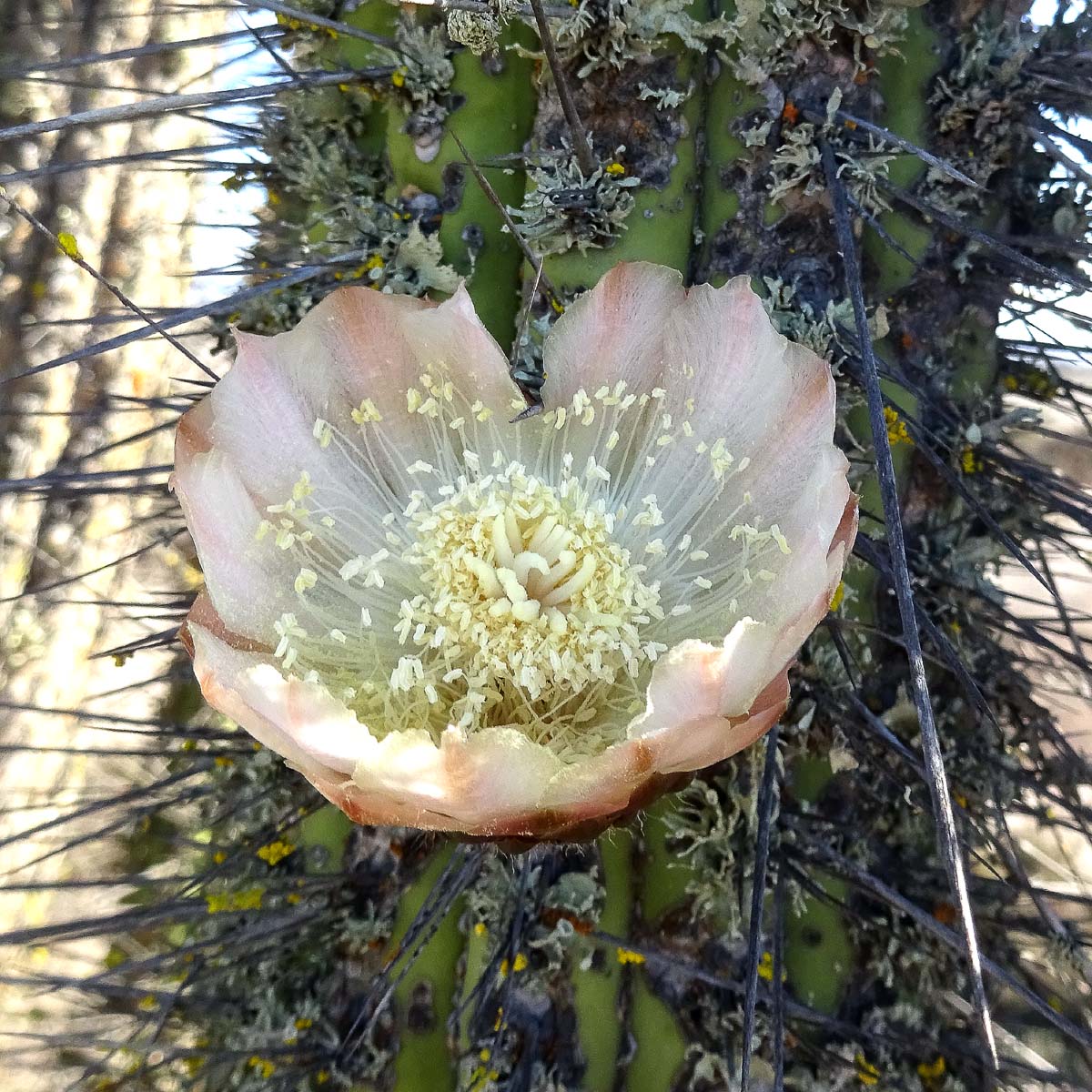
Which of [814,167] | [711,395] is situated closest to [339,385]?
[711,395]

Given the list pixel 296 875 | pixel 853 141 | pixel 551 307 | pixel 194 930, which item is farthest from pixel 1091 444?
pixel 194 930

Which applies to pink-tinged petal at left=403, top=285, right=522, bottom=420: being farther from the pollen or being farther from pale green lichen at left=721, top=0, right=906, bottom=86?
pale green lichen at left=721, top=0, right=906, bottom=86

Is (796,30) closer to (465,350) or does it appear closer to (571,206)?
(571,206)

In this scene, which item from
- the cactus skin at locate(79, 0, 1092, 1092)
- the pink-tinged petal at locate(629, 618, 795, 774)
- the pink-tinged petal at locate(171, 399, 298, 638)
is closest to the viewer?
the pink-tinged petal at locate(629, 618, 795, 774)

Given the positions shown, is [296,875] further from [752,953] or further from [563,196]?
[563,196]

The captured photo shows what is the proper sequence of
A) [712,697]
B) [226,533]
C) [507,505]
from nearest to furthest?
[712,697], [226,533], [507,505]

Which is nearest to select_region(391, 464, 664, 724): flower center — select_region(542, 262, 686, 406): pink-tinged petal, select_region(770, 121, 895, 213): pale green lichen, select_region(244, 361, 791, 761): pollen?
select_region(244, 361, 791, 761): pollen

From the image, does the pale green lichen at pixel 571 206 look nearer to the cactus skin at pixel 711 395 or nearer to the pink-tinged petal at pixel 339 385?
the cactus skin at pixel 711 395

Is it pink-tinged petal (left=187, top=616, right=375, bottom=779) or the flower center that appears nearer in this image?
pink-tinged petal (left=187, top=616, right=375, bottom=779)
